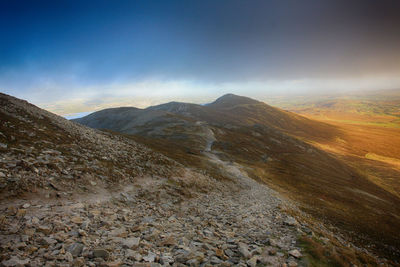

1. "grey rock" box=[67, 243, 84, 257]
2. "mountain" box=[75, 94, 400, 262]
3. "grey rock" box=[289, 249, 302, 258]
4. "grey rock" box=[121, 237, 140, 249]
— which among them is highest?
"grey rock" box=[67, 243, 84, 257]

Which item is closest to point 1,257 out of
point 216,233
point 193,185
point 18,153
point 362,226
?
point 216,233

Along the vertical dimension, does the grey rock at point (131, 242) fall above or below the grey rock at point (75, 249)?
below

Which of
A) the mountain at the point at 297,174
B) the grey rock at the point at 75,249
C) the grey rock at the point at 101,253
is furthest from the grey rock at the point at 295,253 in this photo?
the mountain at the point at 297,174

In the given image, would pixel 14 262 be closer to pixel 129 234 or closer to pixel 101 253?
pixel 101 253

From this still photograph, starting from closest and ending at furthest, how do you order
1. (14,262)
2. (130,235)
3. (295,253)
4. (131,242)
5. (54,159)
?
(14,262), (131,242), (130,235), (295,253), (54,159)

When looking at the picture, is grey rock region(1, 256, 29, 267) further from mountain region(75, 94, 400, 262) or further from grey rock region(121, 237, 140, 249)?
mountain region(75, 94, 400, 262)

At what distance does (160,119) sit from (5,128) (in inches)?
5080

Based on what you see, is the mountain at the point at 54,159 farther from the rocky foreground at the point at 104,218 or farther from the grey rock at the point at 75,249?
the grey rock at the point at 75,249

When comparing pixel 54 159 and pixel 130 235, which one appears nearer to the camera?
pixel 130 235

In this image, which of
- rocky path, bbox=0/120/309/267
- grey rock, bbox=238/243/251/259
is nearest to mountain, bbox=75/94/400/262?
rocky path, bbox=0/120/309/267

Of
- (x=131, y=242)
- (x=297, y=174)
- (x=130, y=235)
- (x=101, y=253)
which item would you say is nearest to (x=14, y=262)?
(x=101, y=253)

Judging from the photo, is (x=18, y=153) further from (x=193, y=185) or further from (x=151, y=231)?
(x=193, y=185)

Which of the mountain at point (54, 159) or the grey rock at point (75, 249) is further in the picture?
the mountain at point (54, 159)

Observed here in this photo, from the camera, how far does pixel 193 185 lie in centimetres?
3142
